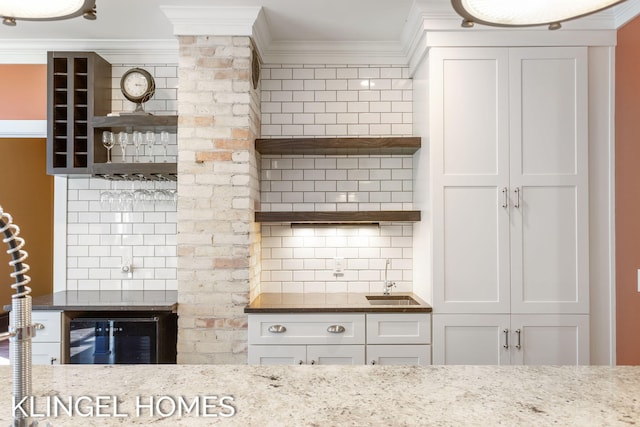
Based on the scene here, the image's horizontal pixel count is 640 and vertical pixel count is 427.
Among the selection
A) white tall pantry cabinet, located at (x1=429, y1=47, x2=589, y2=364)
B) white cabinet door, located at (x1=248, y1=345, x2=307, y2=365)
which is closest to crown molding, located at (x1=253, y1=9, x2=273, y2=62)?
white tall pantry cabinet, located at (x1=429, y1=47, x2=589, y2=364)

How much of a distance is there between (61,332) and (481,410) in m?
2.58

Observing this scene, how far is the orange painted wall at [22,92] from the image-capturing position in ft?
11.0

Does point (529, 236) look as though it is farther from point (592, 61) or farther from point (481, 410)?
point (481, 410)

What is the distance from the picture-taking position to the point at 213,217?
9.53 feet

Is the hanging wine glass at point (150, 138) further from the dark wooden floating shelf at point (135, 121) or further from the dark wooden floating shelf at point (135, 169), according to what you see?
the dark wooden floating shelf at point (135, 169)

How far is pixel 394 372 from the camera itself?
1.38 meters

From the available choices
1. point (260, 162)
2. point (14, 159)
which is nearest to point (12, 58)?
point (260, 162)

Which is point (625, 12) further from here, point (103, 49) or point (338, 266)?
point (103, 49)

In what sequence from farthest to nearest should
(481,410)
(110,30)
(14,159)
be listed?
(14,159)
(110,30)
(481,410)

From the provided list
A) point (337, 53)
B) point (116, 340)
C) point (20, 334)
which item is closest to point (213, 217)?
point (116, 340)

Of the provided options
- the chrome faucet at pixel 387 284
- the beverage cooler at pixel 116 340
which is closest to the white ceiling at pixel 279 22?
the chrome faucet at pixel 387 284

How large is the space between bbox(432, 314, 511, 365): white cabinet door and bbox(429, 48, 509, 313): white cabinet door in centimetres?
6

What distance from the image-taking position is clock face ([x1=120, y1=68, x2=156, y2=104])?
321cm

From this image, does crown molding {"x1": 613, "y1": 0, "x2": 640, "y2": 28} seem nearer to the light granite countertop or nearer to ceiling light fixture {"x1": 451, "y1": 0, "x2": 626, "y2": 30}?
ceiling light fixture {"x1": 451, "y1": 0, "x2": 626, "y2": 30}
